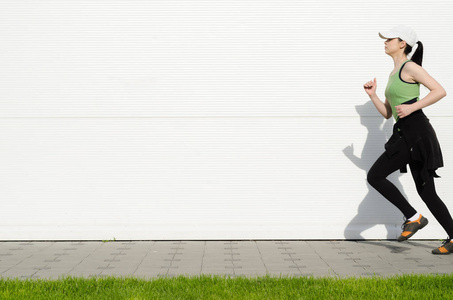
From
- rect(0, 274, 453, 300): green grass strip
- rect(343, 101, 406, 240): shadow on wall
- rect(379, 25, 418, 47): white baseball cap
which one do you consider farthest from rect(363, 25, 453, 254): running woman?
rect(0, 274, 453, 300): green grass strip

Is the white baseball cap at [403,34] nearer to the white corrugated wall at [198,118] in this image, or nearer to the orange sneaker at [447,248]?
the white corrugated wall at [198,118]

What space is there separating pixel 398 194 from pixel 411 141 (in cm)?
50

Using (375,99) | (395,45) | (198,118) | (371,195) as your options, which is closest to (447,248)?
(371,195)

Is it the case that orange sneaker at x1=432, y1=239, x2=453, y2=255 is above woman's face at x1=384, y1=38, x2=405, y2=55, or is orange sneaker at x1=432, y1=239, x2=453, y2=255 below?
below

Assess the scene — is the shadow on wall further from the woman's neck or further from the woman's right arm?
the woman's neck

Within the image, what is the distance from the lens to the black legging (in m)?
5.56

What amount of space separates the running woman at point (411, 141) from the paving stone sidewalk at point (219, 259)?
1.25 feet

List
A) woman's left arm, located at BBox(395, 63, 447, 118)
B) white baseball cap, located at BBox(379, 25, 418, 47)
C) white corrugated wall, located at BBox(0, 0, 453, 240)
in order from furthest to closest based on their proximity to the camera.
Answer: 1. white corrugated wall, located at BBox(0, 0, 453, 240)
2. white baseball cap, located at BBox(379, 25, 418, 47)
3. woman's left arm, located at BBox(395, 63, 447, 118)

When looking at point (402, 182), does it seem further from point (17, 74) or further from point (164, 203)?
point (17, 74)

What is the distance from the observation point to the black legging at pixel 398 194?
5.56m

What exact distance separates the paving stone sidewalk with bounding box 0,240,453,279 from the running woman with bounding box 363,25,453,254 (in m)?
0.38

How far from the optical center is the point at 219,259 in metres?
5.52

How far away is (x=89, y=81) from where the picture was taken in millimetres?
6621

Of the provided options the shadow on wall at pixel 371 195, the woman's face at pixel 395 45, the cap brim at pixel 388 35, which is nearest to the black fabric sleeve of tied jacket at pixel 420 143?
the woman's face at pixel 395 45
